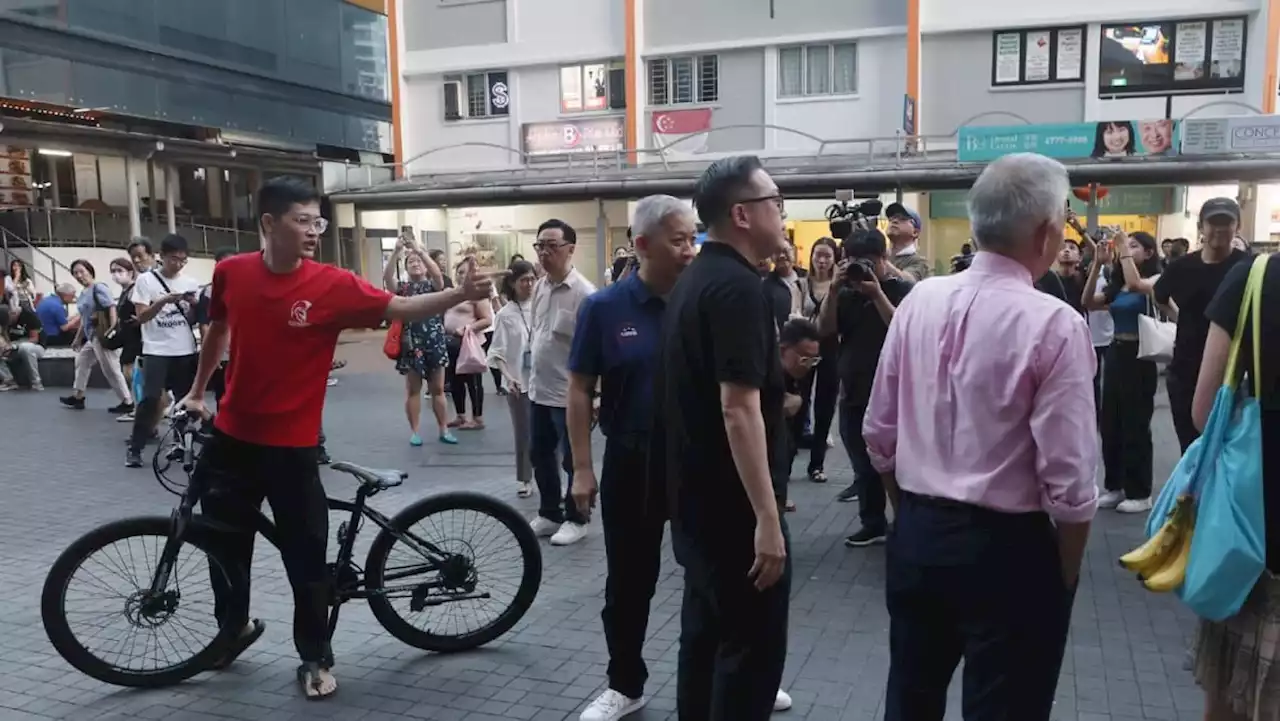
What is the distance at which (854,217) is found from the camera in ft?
19.1

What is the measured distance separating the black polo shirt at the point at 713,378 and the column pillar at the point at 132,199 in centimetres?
2326

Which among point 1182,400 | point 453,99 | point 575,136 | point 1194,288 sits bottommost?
point 1182,400

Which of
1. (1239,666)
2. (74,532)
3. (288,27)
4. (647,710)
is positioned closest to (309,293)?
(647,710)

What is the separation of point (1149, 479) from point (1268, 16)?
744 inches

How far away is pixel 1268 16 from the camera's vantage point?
20562mm

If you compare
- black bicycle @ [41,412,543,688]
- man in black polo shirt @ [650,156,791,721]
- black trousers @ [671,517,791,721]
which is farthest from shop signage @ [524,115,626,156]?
black trousers @ [671,517,791,721]

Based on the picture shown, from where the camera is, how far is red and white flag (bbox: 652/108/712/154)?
24656 millimetres

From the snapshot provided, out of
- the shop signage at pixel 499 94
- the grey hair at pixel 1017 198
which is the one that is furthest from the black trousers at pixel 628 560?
the shop signage at pixel 499 94

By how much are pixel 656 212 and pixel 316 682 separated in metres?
2.31

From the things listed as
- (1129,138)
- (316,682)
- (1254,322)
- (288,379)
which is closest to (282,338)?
(288,379)

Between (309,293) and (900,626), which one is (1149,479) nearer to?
(900,626)

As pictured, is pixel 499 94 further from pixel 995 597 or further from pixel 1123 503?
pixel 995 597

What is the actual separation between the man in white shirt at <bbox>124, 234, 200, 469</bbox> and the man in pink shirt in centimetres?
770

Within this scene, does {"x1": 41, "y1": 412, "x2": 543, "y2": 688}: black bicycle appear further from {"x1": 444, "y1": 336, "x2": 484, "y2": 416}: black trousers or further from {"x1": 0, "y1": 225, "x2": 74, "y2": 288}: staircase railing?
{"x1": 0, "y1": 225, "x2": 74, "y2": 288}: staircase railing
